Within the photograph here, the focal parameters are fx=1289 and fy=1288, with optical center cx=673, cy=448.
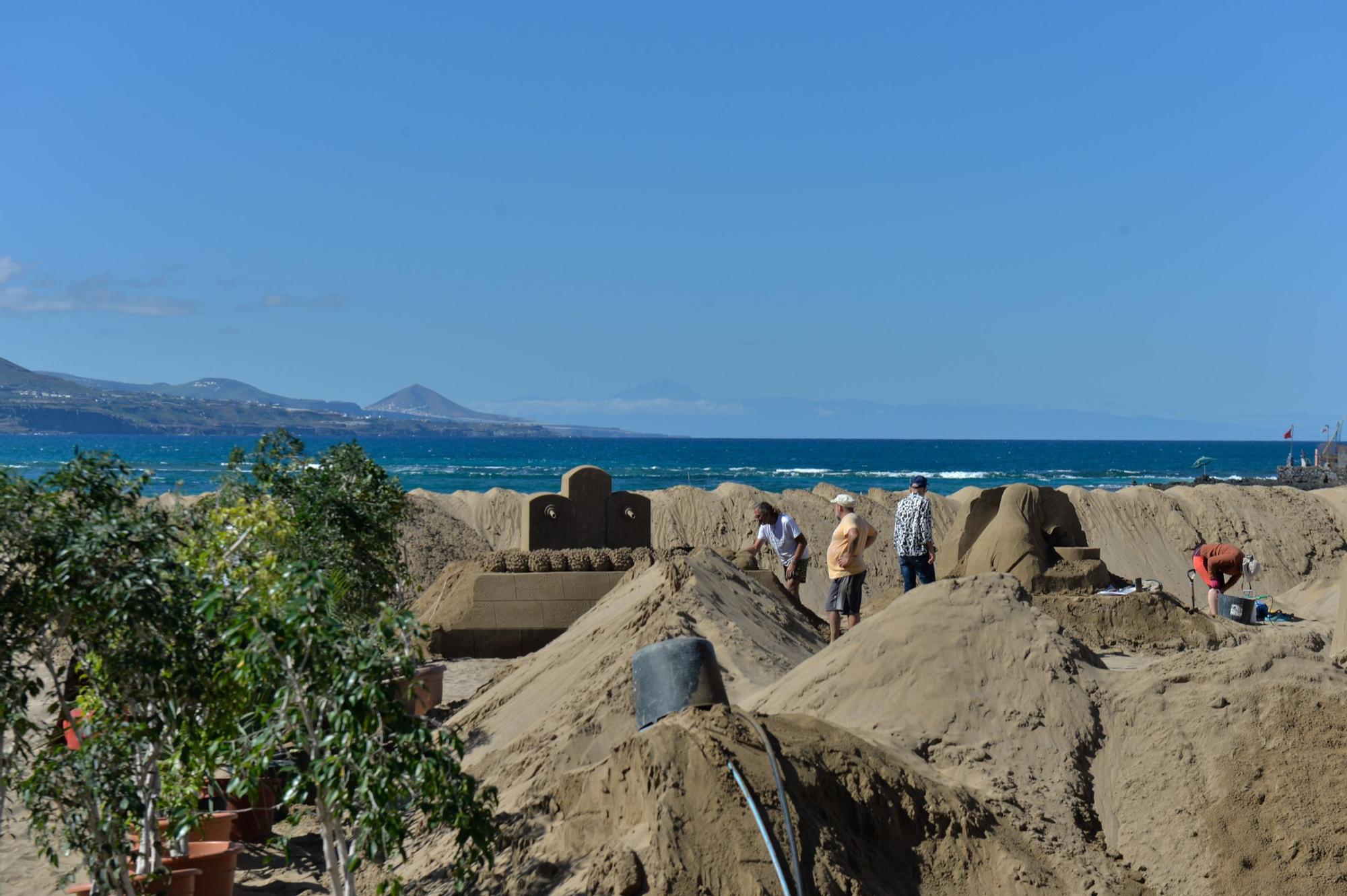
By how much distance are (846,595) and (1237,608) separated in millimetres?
7072

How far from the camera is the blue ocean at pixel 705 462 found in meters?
61.5

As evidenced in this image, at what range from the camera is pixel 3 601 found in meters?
4.84

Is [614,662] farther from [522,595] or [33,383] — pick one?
[33,383]

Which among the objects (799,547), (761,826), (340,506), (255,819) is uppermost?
(340,506)

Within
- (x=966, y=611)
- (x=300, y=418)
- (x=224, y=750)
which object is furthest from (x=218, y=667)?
(x=300, y=418)

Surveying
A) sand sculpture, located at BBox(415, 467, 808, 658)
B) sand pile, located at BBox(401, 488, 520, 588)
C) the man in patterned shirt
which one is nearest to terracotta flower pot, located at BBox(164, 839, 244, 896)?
sand sculpture, located at BBox(415, 467, 808, 658)

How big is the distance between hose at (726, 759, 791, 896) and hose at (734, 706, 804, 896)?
0.16 feet

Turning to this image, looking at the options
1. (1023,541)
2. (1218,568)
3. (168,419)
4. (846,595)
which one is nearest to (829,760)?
(846,595)

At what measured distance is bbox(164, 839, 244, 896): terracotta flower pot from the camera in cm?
643

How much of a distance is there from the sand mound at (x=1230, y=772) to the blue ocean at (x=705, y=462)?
34243 mm

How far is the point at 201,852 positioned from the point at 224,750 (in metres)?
1.87

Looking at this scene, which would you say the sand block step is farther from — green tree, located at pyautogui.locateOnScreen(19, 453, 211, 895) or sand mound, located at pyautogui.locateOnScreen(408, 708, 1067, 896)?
green tree, located at pyautogui.locateOnScreen(19, 453, 211, 895)

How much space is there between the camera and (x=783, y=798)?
5453mm

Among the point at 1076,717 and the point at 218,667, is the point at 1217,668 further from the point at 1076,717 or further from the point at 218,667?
the point at 218,667
